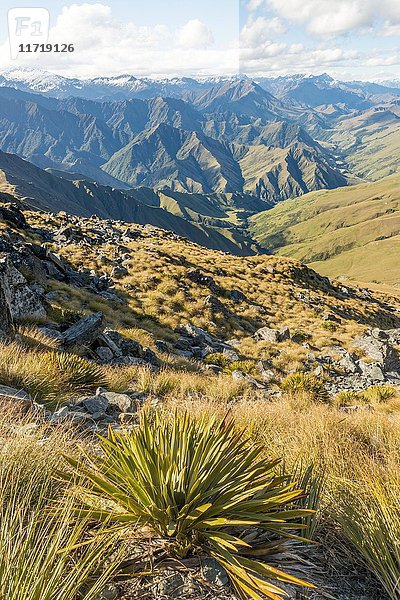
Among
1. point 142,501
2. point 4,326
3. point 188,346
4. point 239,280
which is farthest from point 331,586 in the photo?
point 239,280

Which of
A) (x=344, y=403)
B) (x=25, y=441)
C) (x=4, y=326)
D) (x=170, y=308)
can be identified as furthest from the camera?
(x=170, y=308)

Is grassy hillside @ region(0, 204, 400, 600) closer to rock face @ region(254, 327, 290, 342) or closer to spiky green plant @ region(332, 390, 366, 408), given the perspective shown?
spiky green plant @ region(332, 390, 366, 408)

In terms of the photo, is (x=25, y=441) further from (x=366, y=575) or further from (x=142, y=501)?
(x=366, y=575)

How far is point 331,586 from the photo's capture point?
275cm

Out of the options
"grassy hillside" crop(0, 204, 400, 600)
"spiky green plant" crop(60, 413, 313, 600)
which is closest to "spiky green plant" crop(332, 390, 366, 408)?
"grassy hillside" crop(0, 204, 400, 600)

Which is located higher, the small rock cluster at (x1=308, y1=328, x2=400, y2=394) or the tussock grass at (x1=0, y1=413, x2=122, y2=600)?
the tussock grass at (x1=0, y1=413, x2=122, y2=600)

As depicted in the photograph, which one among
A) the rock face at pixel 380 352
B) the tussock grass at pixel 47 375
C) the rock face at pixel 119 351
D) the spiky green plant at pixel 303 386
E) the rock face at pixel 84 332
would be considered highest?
the tussock grass at pixel 47 375

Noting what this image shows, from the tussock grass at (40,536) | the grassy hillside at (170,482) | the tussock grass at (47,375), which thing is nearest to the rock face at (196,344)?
the grassy hillside at (170,482)

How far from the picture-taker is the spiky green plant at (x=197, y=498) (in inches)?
103

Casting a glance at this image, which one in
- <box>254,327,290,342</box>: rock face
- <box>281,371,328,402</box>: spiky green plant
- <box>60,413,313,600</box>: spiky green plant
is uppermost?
<box>60,413,313,600</box>: spiky green plant

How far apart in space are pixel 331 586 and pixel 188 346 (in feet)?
53.7

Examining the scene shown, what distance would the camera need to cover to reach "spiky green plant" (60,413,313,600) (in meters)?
2.60

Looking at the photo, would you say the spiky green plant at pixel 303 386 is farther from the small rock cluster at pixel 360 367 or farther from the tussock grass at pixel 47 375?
the tussock grass at pixel 47 375

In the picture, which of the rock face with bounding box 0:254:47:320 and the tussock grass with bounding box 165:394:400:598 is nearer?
the tussock grass with bounding box 165:394:400:598
